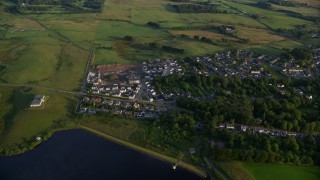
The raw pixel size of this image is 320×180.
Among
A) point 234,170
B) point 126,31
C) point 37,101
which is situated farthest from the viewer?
point 126,31

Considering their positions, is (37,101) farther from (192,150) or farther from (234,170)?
(234,170)

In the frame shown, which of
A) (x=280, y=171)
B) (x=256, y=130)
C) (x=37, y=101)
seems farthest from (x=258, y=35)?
(x=37, y=101)

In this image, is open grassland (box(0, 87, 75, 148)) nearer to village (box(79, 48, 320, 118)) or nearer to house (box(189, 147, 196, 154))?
village (box(79, 48, 320, 118))

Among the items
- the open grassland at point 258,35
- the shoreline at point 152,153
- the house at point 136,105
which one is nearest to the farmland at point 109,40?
the open grassland at point 258,35

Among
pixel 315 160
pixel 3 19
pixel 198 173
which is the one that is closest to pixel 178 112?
pixel 198 173

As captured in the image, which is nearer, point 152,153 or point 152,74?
point 152,153

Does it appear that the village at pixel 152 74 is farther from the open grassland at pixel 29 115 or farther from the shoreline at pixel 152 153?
the shoreline at pixel 152 153

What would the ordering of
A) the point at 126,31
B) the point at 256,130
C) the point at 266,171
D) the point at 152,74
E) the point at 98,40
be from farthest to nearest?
the point at 126,31 < the point at 98,40 < the point at 152,74 < the point at 256,130 < the point at 266,171

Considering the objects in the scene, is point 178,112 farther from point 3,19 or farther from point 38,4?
point 38,4
